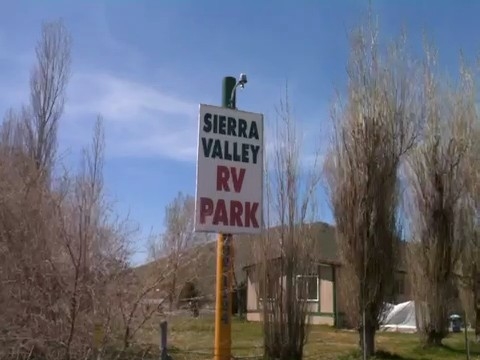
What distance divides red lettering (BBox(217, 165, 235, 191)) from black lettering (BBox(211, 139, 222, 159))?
0.12 m

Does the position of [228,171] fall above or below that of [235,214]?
above

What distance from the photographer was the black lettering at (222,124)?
305 inches

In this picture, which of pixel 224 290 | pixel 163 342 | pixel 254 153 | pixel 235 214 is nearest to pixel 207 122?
pixel 254 153

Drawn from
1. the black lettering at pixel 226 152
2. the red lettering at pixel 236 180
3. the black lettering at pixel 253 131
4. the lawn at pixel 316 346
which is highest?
the black lettering at pixel 253 131

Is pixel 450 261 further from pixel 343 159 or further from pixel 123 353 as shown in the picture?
pixel 123 353

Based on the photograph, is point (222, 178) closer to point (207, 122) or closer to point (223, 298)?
point (207, 122)

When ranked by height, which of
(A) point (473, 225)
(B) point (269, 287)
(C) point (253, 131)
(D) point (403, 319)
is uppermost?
Answer: (A) point (473, 225)

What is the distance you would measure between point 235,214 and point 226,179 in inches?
16.1

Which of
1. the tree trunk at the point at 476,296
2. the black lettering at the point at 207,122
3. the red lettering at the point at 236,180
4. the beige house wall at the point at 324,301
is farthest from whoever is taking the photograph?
the beige house wall at the point at 324,301

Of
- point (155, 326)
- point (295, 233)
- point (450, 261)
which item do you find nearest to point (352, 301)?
point (295, 233)

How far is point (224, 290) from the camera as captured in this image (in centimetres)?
813

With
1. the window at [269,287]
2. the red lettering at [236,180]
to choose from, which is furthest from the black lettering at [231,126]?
the window at [269,287]

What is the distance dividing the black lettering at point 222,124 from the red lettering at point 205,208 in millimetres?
799

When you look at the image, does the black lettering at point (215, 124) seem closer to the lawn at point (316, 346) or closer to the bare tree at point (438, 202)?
the lawn at point (316, 346)
